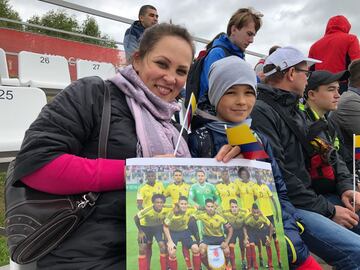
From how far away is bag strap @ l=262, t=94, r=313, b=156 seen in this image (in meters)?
2.28

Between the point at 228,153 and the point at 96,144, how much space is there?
1.49ft

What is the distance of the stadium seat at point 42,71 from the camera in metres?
5.09

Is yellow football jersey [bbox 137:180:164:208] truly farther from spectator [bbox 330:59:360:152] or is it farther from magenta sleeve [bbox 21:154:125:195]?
spectator [bbox 330:59:360:152]

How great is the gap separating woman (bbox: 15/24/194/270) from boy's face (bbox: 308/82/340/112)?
1.56m

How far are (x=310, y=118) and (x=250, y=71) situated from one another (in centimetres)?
101

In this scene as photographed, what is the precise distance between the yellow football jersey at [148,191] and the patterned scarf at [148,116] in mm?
177

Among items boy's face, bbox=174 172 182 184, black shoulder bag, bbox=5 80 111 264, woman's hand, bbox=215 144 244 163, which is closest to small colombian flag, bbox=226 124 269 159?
woman's hand, bbox=215 144 244 163

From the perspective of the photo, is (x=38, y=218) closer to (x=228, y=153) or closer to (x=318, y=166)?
(x=228, y=153)

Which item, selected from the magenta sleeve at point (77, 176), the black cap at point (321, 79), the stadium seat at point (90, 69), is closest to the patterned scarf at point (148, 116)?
the magenta sleeve at point (77, 176)

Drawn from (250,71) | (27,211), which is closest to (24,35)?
(250,71)

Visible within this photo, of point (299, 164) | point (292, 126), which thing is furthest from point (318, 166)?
point (292, 126)

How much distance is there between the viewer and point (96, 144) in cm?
137

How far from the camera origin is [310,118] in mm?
2754

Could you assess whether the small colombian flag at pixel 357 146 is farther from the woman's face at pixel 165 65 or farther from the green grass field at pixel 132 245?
the green grass field at pixel 132 245
